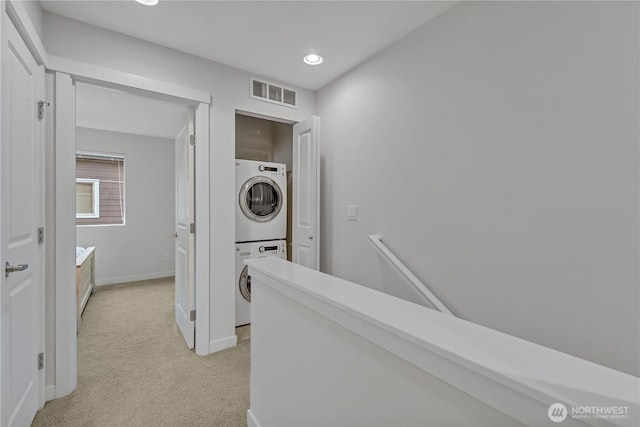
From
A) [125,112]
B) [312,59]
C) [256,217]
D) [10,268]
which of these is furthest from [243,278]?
[125,112]

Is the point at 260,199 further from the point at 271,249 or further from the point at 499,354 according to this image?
the point at 499,354

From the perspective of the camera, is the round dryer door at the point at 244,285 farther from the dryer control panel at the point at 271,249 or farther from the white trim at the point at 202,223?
the white trim at the point at 202,223

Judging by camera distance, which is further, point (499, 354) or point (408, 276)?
point (408, 276)

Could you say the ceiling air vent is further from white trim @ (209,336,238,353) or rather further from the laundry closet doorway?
white trim @ (209,336,238,353)

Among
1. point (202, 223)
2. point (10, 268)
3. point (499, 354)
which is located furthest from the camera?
point (202, 223)

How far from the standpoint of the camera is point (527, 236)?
4.85 feet

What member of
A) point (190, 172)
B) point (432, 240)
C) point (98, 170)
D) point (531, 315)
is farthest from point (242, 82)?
point (98, 170)

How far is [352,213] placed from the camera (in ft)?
8.36

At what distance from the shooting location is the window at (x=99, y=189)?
439cm

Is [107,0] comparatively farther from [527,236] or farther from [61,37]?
[527,236]

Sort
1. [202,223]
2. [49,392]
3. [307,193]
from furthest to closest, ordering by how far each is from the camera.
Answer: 1. [307,193]
2. [202,223]
3. [49,392]

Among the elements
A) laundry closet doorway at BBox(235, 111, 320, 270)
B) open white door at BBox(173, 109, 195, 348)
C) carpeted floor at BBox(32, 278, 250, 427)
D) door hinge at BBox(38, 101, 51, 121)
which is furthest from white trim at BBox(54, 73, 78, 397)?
laundry closet doorway at BBox(235, 111, 320, 270)

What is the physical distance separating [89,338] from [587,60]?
13.1ft

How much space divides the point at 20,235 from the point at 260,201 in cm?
188
